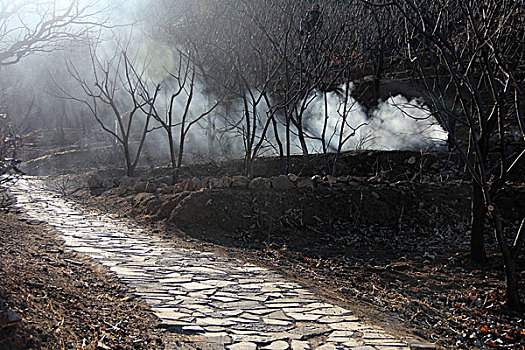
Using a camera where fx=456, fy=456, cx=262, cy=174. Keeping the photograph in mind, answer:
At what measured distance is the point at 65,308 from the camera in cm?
334

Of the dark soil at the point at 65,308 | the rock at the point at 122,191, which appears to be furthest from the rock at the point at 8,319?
the rock at the point at 122,191

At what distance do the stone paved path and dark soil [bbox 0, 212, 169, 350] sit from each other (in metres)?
0.20

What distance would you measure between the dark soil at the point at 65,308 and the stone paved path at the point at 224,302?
198mm

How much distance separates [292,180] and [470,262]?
349 centimetres

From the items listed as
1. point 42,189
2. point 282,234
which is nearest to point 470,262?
point 282,234

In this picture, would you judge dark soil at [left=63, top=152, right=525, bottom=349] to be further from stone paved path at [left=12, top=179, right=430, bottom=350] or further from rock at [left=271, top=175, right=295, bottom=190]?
stone paved path at [left=12, top=179, right=430, bottom=350]

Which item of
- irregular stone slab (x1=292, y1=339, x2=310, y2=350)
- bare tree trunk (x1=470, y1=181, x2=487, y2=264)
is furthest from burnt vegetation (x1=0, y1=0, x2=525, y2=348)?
irregular stone slab (x1=292, y1=339, x2=310, y2=350)

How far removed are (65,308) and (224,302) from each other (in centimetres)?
131

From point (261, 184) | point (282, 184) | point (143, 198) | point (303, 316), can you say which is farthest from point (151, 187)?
point (303, 316)

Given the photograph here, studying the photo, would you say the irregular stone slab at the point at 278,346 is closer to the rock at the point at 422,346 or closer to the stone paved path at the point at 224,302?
the stone paved path at the point at 224,302

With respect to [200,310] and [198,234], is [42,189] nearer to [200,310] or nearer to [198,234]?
[198,234]

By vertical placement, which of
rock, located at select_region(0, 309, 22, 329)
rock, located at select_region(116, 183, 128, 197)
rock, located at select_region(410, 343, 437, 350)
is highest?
rock, located at select_region(116, 183, 128, 197)

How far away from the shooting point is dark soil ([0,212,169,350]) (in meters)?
2.65

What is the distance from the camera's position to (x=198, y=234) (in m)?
7.19
